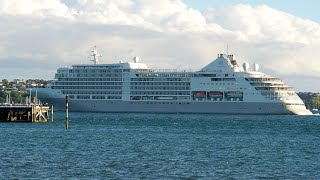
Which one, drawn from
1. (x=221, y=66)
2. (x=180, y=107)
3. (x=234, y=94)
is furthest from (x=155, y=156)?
(x=221, y=66)

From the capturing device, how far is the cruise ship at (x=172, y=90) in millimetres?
167125

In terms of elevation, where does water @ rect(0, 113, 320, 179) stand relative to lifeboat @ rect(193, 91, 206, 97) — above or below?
below

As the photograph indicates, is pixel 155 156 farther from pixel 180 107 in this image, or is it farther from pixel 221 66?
pixel 221 66

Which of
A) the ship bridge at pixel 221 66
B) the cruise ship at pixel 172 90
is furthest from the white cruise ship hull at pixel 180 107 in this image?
the ship bridge at pixel 221 66

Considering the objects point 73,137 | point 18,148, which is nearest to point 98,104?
point 73,137

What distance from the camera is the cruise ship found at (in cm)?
16712

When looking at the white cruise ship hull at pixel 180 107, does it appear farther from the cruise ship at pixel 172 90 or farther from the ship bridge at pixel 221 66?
the ship bridge at pixel 221 66

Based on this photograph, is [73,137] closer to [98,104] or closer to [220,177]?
[220,177]

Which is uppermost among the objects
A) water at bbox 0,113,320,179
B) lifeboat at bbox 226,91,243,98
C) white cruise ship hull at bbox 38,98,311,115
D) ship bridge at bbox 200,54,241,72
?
ship bridge at bbox 200,54,241,72

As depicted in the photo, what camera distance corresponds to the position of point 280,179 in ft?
Answer: 166

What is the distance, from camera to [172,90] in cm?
17425

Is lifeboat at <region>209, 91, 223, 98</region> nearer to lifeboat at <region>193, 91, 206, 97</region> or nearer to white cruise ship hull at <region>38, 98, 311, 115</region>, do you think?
lifeboat at <region>193, 91, 206, 97</region>

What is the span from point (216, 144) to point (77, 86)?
4247 inches

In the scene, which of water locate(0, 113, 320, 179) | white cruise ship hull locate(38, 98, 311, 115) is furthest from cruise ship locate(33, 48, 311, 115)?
water locate(0, 113, 320, 179)
